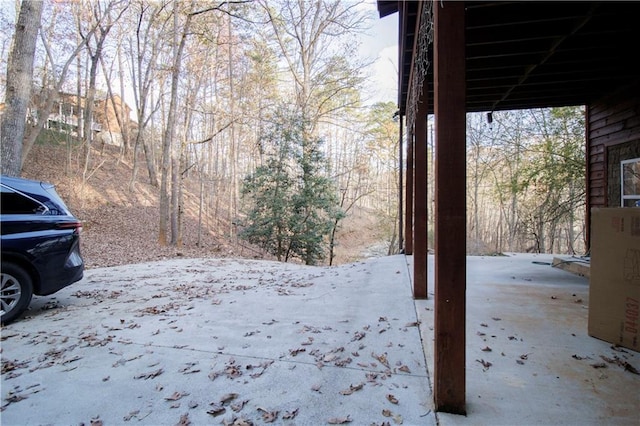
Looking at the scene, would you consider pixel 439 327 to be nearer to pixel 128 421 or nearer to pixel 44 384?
pixel 128 421

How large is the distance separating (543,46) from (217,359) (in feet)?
14.6

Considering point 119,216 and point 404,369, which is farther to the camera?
point 119,216

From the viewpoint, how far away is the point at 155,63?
13.9 metres

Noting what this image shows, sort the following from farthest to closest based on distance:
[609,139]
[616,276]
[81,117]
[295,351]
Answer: [81,117] → [609,139] → [295,351] → [616,276]

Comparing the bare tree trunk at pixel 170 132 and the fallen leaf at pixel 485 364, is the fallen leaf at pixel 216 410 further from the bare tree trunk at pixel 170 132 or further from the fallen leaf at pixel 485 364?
the bare tree trunk at pixel 170 132

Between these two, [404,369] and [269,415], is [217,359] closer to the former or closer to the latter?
[269,415]

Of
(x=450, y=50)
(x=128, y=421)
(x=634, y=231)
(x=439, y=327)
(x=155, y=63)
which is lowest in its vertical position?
(x=128, y=421)

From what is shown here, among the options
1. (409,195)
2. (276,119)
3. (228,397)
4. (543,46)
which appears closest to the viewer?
(228,397)

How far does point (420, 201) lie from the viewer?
3.78 m

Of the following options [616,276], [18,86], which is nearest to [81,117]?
[18,86]

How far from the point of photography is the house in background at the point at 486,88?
1651 millimetres

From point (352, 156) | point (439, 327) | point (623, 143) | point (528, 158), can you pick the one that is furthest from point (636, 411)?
point (352, 156)

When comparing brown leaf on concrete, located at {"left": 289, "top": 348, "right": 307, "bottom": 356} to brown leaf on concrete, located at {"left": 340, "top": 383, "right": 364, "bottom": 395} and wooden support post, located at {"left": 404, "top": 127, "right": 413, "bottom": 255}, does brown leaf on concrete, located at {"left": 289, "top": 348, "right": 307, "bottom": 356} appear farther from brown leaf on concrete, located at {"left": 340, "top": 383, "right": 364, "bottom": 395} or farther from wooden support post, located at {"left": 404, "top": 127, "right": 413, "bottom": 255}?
wooden support post, located at {"left": 404, "top": 127, "right": 413, "bottom": 255}

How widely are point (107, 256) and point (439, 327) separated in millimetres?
8466
